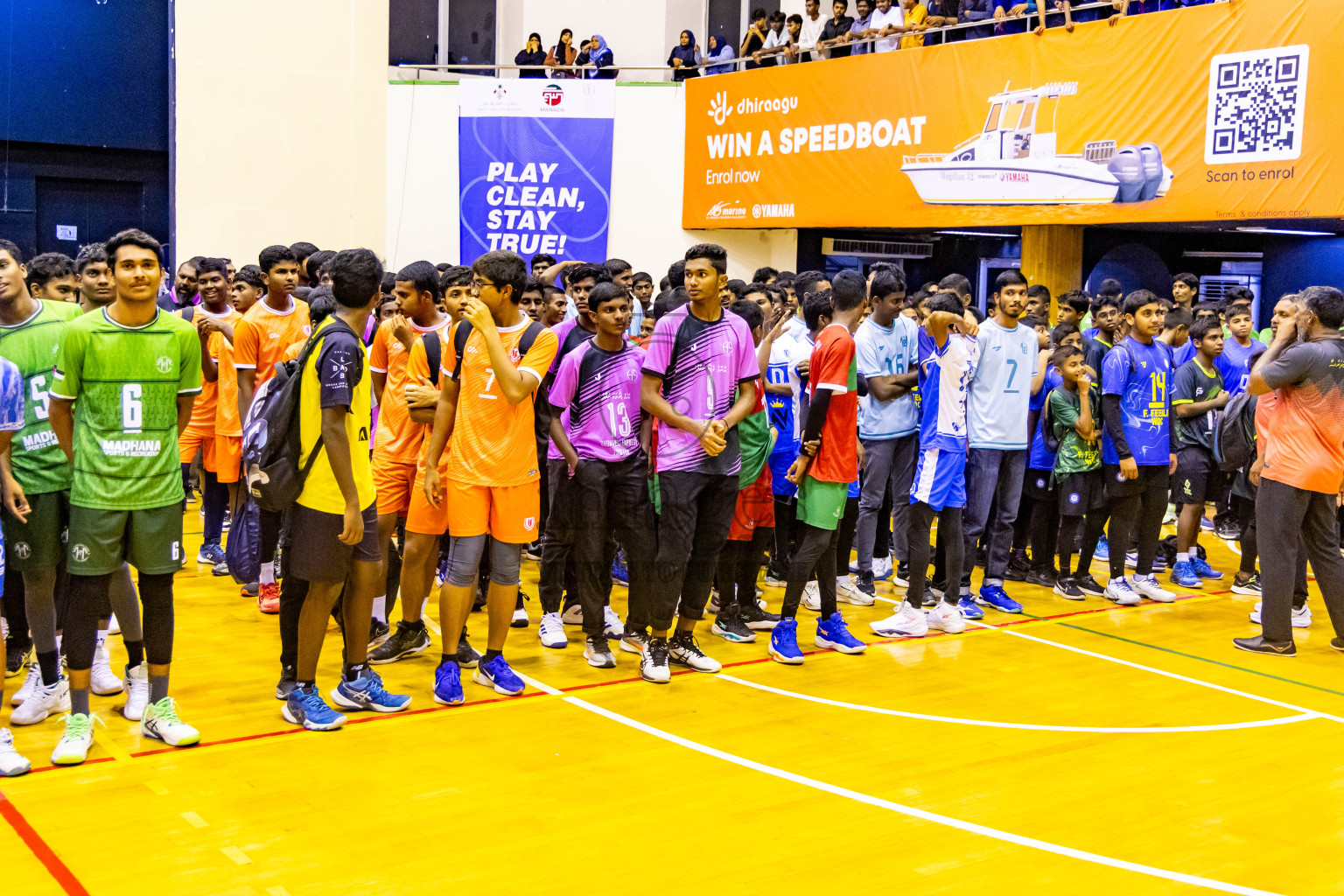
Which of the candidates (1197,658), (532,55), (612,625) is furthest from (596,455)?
(532,55)

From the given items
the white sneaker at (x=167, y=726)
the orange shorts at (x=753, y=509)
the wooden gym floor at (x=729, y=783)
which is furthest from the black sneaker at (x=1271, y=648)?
the white sneaker at (x=167, y=726)

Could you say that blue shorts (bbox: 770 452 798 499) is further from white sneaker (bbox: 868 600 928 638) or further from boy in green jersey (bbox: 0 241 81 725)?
boy in green jersey (bbox: 0 241 81 725)

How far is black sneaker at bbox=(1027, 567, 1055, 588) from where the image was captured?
8.32 m

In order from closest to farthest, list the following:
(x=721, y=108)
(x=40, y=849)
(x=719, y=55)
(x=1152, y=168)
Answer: (x=40, y=849) → (x=1152, y=168) → (x=721, y=108) → (x=719, y=55)

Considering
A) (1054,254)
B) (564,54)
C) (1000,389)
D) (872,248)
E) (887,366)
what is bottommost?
(1000,389)

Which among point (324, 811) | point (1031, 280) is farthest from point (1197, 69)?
point (324, 811)

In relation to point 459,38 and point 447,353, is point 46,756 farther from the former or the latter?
point 459,38

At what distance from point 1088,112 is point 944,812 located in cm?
982

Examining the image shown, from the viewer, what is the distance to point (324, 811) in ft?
13.9

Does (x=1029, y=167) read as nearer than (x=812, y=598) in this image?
No

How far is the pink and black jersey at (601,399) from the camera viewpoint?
20.1 feet

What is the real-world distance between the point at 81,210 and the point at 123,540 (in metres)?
12.8

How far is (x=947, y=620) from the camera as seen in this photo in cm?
705

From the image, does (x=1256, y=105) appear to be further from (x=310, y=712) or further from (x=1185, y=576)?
(x=310, y=712)
